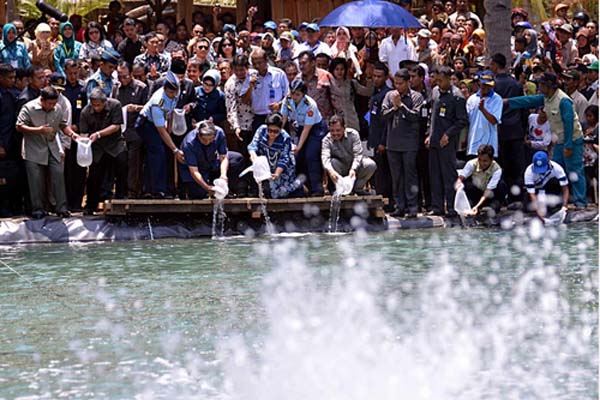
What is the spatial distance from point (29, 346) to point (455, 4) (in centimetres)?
1375

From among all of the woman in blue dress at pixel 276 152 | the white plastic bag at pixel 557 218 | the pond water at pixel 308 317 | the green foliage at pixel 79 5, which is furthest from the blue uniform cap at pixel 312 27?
the green foliage at pixel 79 5

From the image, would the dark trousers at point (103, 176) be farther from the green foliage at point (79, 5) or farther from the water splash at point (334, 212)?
the green foliage at point (79, 5)

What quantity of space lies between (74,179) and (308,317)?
21.5 feet

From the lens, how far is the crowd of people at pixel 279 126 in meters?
16.9

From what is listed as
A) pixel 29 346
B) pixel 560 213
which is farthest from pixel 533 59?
pixel 29 346

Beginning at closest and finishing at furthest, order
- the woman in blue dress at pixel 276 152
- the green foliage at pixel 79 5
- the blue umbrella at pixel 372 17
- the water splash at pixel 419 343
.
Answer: the water splash at pixel 419 343 < the woman in blue dress at pixel 276 152 < the blue umbrella at pixel 372 17 < the green foliage at pixel 79 5

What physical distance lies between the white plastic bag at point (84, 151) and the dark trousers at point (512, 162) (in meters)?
5.50

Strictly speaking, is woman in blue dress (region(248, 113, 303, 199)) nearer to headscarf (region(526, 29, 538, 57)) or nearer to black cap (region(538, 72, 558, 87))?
black cap (region(538, 72, 558, 87))

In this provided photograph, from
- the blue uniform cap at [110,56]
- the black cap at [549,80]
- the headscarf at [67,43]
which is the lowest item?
the black cap at [549,80]

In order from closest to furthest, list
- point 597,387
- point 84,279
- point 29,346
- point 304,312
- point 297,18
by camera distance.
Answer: point 597,387, point 29,346, point 304,312, point 84,279, point 297,18

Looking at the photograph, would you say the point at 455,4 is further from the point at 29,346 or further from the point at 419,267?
the point at 29,346

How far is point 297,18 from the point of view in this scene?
81.5 feet

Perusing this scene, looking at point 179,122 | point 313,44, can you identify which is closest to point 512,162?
point 313,44

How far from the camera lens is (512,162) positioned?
718 inches
